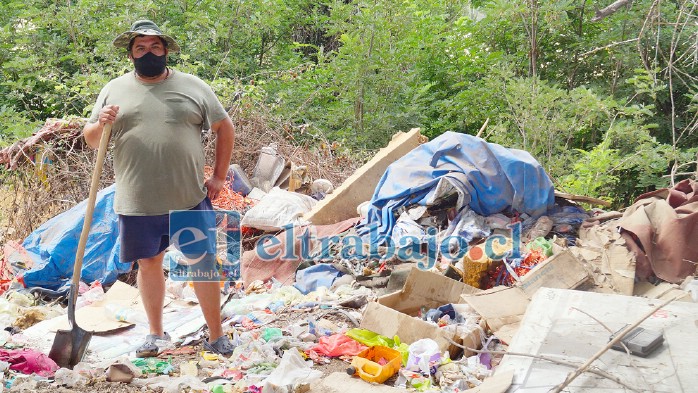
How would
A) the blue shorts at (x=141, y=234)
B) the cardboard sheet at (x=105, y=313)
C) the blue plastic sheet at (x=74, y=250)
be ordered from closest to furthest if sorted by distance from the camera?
the blue shorts at (x=141, y=234) < the cardboard sheet at (x=105, y=313) < the blue plastic sheet at (x=74, y=250)

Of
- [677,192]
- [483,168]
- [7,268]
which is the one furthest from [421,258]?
[7,268]

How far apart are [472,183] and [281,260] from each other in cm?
170

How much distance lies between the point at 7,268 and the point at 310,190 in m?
2.87

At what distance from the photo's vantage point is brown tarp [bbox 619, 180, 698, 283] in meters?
5.06

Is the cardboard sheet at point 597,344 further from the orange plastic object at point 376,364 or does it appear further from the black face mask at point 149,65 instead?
the black face mask at point 149,65

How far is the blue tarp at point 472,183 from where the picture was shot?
575 cm

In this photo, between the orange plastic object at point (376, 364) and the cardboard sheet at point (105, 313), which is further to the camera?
the cardboard sheet at point (105, 313)

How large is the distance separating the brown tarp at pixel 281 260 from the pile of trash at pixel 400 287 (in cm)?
2

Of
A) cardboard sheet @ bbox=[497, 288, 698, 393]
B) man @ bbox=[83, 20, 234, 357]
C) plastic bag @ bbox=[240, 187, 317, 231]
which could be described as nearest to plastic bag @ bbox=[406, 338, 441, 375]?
cardboard sheet @ bbox=[497, 288, 698, 393]

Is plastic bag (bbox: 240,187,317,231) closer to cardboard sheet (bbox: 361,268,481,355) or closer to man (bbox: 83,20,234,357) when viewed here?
cardboard sheet (bbox: 361,268,481,355)

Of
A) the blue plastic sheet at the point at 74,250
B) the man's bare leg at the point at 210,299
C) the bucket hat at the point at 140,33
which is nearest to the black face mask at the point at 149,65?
the bucket hat at the point at 140,33

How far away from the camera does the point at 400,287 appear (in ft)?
15.9

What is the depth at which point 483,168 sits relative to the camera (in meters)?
5.80

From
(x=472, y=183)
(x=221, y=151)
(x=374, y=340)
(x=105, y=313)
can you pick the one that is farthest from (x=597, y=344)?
(x=105, y=313)
